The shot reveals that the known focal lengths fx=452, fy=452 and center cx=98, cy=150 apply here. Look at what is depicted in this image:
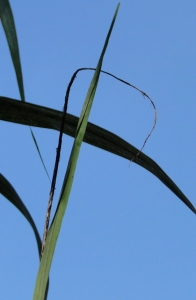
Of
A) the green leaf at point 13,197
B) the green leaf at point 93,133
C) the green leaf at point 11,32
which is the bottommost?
the green leaf at point 13,197

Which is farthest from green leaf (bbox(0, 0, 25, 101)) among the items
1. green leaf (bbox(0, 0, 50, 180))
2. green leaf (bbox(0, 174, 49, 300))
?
green leaf (bbox(0, 174, 49, 300))

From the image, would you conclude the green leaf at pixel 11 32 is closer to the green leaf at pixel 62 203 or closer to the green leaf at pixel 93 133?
the green leaf at pixel 93 133

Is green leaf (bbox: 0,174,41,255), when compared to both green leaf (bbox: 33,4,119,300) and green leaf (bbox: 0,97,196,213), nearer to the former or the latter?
green leaf (bbox: 0,97,196,213)

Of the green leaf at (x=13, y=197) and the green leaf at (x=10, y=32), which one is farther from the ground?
the green leaf at (x=10, y=32)

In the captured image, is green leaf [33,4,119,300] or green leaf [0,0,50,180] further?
green leaf [0,0,50,180]

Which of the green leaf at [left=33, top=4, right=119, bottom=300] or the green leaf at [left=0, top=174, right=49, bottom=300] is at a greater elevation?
the green leaf at [left=0, top=174, right=49, bottom=300]

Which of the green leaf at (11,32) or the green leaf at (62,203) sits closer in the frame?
the green leaf at (62,203)

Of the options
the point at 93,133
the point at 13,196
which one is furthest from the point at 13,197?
the point at 93,133

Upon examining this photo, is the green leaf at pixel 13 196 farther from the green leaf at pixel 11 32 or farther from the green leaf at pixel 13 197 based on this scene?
the green leaf at pixel 11 32

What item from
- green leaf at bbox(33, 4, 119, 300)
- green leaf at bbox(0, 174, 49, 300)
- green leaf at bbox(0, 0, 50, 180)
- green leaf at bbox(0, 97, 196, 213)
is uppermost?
green leaf at bbox(0, 0, 50, 180)

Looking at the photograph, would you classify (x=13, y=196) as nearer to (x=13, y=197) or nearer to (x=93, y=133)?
(x=13, y=197)

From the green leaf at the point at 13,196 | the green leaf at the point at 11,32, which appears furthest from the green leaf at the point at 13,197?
the green leaf at the point at 11,32
